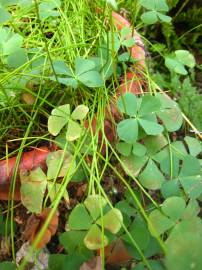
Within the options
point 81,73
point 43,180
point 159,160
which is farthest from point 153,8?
point 43,180

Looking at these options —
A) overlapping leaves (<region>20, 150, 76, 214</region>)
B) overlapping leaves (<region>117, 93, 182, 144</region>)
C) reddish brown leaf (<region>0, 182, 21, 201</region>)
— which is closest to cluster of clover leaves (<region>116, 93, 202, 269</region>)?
overlapping leaves (<region>117, 93, 182, 144</region>)

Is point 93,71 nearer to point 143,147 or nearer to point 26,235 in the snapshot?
point 143,147

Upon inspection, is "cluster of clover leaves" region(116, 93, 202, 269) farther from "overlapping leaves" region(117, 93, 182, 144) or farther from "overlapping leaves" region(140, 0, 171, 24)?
"overlapping leaves" region(140, 0, 171, 24)

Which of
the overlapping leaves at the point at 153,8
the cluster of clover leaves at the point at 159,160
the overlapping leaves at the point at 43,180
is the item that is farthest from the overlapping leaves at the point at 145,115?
the overlapping leaves at the point at 153,8

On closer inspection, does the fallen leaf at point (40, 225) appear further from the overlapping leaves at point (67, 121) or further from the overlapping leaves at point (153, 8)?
the overlapping leaves at point (153, 8)

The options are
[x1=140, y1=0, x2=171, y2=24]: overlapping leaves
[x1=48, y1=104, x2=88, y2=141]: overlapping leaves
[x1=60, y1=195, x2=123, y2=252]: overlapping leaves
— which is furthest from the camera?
[x1=140, y1=0, x2=171, y2=24]: overlapping leaves

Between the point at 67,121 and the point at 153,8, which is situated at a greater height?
the point at 153,8

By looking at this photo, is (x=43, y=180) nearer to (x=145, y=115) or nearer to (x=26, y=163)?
(x=26, y=163)

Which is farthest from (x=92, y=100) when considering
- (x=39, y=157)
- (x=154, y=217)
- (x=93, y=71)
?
(x=154, y=217)
